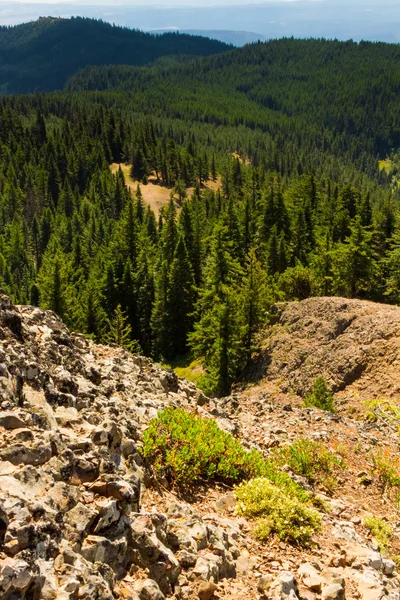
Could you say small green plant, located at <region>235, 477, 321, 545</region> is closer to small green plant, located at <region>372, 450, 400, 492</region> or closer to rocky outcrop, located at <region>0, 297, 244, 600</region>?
rocky outcrop, located at <region>0, 297, 244, 600</region>

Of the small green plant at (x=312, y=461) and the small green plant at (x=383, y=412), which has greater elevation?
the small green plant at (x=312, y=461)

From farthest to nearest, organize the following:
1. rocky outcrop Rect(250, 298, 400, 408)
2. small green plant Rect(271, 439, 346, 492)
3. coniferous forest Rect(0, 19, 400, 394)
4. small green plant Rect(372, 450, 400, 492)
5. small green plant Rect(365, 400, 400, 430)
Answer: coniferous forest Rect(0, 19, 400, 394) → rocky outcrop Rect(250, 298, 400, 408) → small green plant Rect(365, 400, 400, 430) → small green plant Rect(372, 450, 400, 492) → small green plant Rect(271, 439, 346, 492)

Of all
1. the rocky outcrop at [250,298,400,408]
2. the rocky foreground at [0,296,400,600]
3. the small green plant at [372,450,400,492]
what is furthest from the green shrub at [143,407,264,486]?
the rocky outcrop at [250,298,400,408]

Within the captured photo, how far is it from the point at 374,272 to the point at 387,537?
39.2 metres

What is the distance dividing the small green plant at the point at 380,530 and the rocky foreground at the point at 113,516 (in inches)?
8.2

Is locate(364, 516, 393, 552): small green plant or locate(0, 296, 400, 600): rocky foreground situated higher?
locate(0, 296, 400, 600): rocky foreground

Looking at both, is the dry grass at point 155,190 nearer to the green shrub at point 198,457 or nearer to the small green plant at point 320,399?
the small green plant at point 320,399

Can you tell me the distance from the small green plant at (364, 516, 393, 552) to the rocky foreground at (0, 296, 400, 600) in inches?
8.2

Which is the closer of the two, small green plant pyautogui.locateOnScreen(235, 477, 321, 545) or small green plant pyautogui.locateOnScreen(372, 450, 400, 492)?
small green plant pyautogui.locateOnScreen(235, 477, 321, 545)

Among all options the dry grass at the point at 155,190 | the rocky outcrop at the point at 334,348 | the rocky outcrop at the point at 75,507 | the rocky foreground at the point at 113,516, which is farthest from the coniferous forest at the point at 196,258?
the rocky outcrop at the point at 75,507

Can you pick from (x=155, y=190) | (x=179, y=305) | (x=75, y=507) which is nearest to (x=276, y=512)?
(x=75, y=507)

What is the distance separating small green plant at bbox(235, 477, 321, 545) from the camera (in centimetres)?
1005

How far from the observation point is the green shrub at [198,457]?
1130 centimetres

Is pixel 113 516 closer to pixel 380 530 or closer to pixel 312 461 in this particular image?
pixel 380 530
